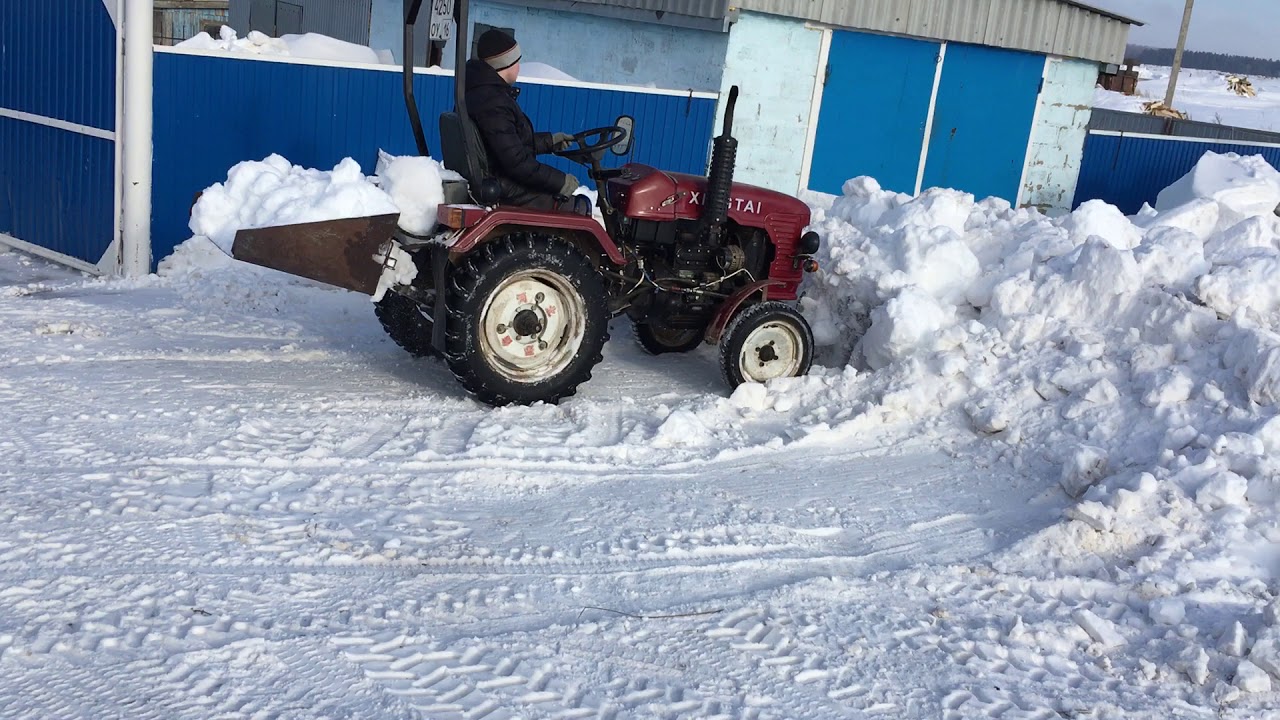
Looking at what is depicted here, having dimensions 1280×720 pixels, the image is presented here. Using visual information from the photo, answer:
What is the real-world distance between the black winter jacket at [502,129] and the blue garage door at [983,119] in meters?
9.12

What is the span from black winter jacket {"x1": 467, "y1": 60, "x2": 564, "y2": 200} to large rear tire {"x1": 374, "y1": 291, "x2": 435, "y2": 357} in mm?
1010

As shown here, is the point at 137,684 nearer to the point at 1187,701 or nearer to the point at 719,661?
the point at 719,661

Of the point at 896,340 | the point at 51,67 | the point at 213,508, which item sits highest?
the point at 51,67

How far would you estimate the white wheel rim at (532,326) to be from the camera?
Answer: 6.09m

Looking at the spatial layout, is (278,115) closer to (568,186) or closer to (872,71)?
(568,186)

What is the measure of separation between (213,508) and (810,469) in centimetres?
275

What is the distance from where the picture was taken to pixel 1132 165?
1564cm

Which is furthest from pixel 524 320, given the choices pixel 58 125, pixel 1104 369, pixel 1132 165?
pixel 1132 165

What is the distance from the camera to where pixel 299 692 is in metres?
3.38

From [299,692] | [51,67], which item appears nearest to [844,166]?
[51,67]

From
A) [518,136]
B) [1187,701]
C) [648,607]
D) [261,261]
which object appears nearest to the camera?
[1187,701]

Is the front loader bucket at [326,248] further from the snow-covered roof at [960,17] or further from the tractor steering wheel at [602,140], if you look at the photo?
the snow-covered roof at [960,17]

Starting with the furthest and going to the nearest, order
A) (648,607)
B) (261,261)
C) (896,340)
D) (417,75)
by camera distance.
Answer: (417,75) → (896,340) → (261,261) → (648,607)

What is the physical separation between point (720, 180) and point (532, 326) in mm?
1315
